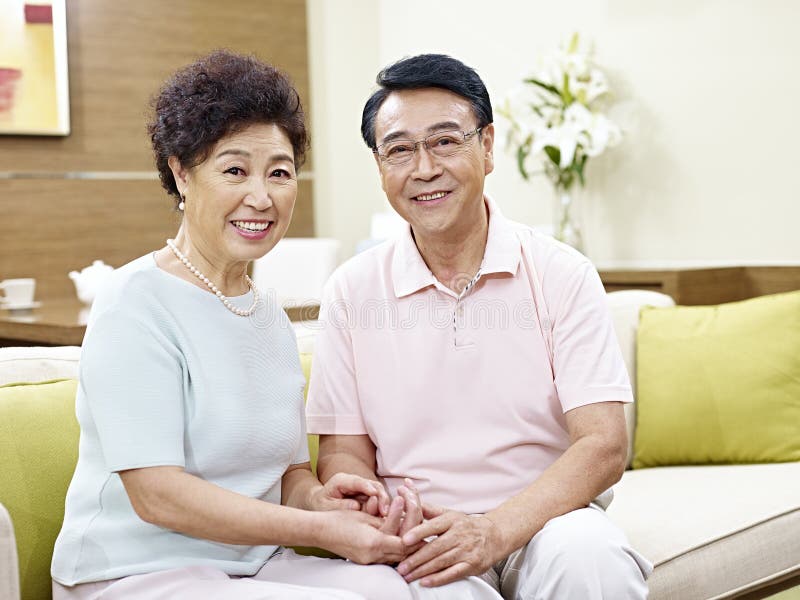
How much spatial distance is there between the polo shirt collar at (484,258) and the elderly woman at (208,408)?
1.06ft

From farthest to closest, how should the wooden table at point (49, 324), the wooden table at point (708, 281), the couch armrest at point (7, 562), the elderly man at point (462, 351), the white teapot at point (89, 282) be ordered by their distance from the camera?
the white teapot at point (89, 282) → the wooden table at point (708, 281) → the wooden table at point (49, 324) → the elderly man at point (462, 351) → the couch armrest at point (7, 562)

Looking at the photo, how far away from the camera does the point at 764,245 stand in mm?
3746

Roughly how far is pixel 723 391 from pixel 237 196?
1502 millimetres

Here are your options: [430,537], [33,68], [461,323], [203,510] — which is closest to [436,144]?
[461,323]

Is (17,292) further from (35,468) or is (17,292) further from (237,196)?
(237,196)

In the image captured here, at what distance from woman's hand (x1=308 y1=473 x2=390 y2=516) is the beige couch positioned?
61 cm

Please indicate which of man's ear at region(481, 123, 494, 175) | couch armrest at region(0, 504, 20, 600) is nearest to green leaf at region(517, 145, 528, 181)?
man's ear at region(481, 123, 494, 175)

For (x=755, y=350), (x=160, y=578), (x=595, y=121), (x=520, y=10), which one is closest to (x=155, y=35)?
(x=520, y=10)

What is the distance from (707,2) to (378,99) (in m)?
2.36

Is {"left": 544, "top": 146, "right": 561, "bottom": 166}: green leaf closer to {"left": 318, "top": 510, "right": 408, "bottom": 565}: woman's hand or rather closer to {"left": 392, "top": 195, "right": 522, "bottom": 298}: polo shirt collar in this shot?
{"left": 392, "top": 195, "right": 522, "bottom": 298}: polo shirt collar

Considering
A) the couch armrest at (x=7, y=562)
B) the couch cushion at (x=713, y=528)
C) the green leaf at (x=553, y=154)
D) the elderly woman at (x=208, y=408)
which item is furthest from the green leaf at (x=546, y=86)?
the couch armrest at (x=7, y=562)

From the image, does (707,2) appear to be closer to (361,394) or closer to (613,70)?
(613,70)

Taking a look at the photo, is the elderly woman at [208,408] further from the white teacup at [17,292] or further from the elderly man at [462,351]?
the white teacup at [17,292]

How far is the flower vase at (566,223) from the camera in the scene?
4.08 m
